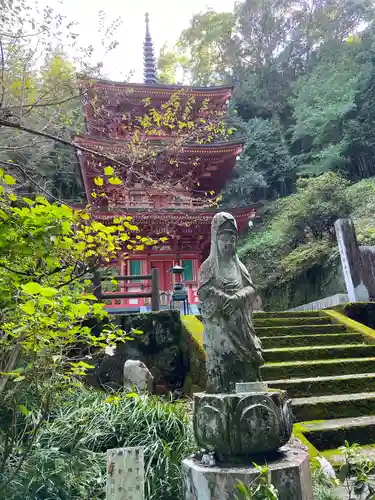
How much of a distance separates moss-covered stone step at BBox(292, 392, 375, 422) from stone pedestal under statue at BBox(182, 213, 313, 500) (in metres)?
1.62

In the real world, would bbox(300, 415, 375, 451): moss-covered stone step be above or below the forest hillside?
below

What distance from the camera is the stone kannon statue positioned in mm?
2961

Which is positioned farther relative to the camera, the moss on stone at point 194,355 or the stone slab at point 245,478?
the moss on stone at point 194,355

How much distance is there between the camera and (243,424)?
2516mm

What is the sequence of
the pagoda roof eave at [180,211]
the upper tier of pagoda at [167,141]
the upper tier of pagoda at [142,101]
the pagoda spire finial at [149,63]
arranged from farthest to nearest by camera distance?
the pagoda spire finial at [149,63]
the upper tier of pagoda at [142,101]
the upper tier of pagoda at [167,141]
the pagoda roof eave at [180,211]

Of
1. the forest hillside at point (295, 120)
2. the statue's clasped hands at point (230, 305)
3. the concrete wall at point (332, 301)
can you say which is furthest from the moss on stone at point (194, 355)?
the forest hillside at point (295, 120)

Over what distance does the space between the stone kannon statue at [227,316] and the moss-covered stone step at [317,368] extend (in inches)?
87.1

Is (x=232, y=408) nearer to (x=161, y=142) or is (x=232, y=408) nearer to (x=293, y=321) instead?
(x=293, y=321)

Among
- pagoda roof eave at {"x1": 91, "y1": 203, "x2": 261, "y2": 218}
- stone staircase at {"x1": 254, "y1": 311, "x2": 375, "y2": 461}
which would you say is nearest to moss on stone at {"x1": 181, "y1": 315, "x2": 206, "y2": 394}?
stone staircase at {"x1": 254, "y1": 311, "x2": 375, "y2": 461}

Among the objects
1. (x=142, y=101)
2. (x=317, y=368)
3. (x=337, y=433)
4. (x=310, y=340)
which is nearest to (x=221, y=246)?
(x=337, y=433)

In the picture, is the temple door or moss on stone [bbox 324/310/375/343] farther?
the temple door

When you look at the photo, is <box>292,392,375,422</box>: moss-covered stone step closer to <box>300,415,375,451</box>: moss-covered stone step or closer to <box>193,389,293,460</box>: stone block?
<box>300,415,375,451</box>: moss-covered stone step

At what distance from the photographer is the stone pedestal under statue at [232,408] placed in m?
2.41

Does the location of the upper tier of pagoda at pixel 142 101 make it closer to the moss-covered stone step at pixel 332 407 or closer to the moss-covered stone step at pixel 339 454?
the moss-covered stone step at pixel 332 407
